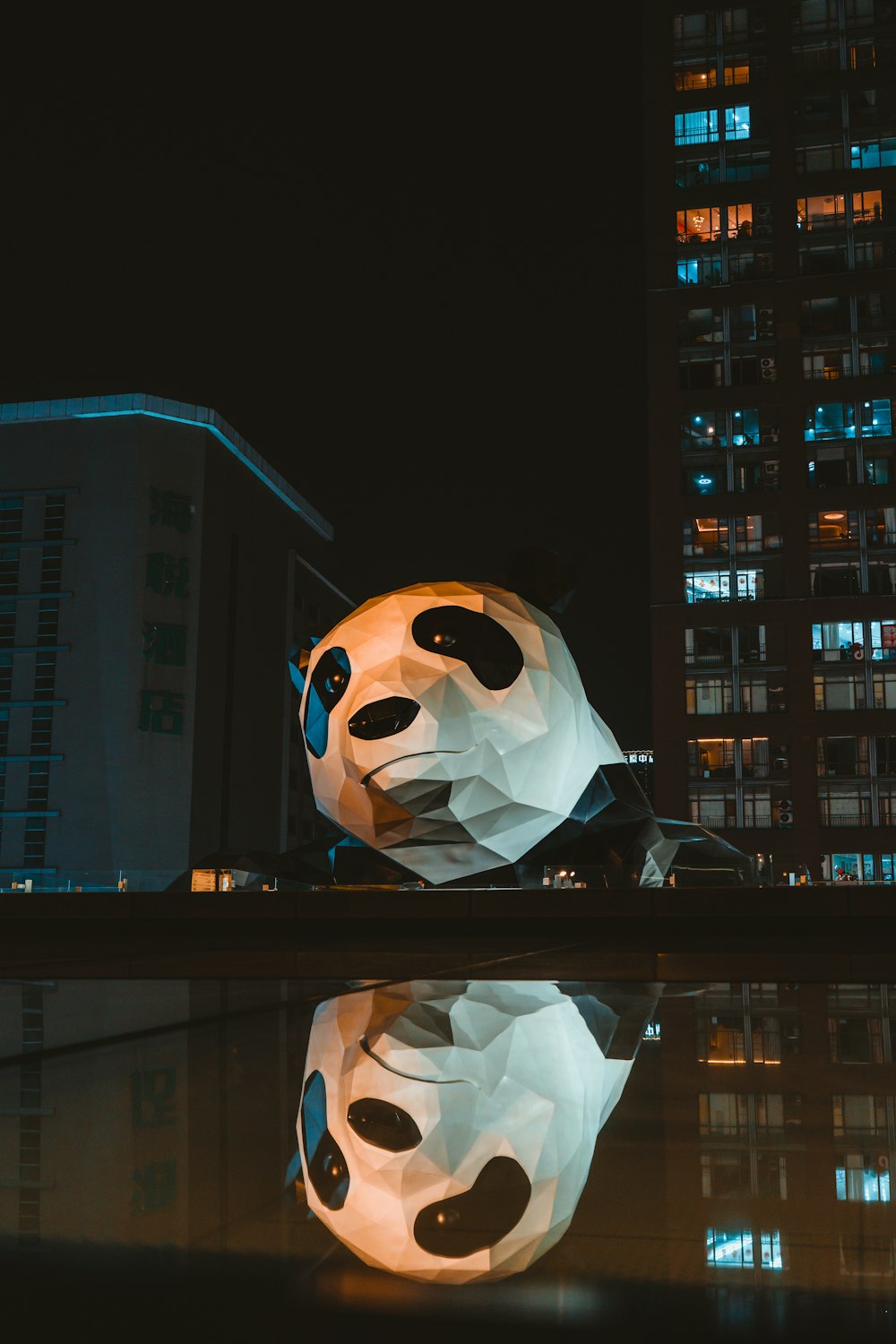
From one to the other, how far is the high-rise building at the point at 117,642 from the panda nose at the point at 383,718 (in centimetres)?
4614

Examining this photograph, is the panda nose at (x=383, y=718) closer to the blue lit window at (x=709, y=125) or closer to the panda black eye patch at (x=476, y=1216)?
the panda black eye patch at (x=476, y=1216)

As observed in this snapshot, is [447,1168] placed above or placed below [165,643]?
below

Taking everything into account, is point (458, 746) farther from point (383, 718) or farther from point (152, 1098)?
point (152, 1098)

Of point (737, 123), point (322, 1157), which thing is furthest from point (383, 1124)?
point (737, 123)

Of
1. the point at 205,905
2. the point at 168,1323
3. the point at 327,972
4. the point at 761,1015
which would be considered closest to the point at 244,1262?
the point at 168,1323

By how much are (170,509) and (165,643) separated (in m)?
7.38

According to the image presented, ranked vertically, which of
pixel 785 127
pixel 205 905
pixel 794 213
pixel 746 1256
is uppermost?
pixel 785 127

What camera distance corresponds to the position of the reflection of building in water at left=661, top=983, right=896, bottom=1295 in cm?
121

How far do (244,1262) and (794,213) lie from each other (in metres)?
57.6

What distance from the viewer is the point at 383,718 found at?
41.5ft

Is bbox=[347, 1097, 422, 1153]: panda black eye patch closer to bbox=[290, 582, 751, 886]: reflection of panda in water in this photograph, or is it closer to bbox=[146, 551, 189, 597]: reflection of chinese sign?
bbox=[290, 582, 751, 886]: reflection of panda in water

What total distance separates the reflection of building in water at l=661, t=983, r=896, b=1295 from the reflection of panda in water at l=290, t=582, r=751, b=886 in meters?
9.17

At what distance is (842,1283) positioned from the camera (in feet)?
3.72

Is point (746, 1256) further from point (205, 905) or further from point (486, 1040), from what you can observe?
point (205, 905)
